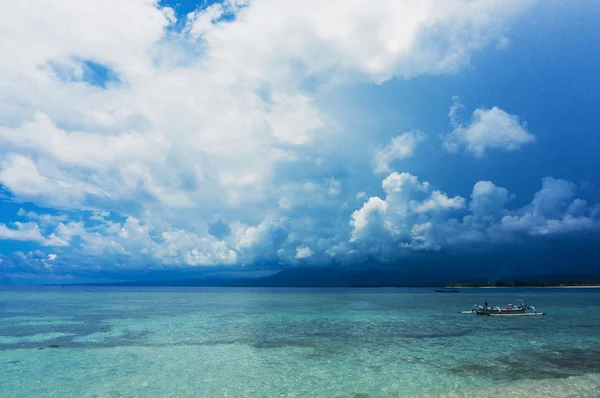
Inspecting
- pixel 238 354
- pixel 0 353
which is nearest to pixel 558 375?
pixel 238 354

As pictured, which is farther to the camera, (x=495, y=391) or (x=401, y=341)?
(x=401, y=341)

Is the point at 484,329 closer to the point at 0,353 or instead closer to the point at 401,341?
the point at 401,341

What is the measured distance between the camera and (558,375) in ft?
78.0

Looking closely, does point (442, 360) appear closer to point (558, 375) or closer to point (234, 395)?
point (558, 375)

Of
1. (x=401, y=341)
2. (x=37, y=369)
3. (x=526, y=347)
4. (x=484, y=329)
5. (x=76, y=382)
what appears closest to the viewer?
(x=76, y=382)

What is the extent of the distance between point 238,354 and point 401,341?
14.7 m

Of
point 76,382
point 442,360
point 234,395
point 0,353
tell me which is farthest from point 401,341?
point 0,353

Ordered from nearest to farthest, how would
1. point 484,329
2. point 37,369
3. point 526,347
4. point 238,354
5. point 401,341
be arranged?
1. point 37,369
2. point 238,354
3. point 526,347
4. point 401,341
5. point 484,329

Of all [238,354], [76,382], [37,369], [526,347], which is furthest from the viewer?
[526,347]

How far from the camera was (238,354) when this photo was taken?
102 feet

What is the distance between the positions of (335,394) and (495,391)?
8.15 meters

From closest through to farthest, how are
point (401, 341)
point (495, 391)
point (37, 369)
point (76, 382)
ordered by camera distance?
1. point (495, 391)
2. point (76, 382)
3. point (37, 369)
4. point (401, 341)

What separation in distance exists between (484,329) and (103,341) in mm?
39553

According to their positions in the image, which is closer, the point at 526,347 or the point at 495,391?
the point at 495,391
